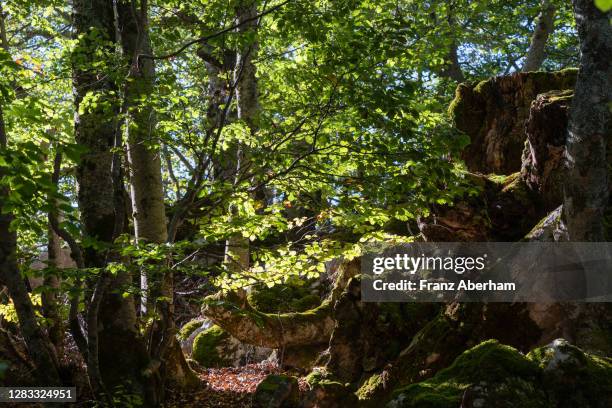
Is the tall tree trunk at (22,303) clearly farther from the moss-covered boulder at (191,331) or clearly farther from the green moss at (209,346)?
the moss-covered boulder at (191,331)

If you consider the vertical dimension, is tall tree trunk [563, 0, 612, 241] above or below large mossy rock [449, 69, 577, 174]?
below

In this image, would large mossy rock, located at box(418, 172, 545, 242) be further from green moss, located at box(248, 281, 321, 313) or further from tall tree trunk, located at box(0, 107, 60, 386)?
tall tree trunk, located at box(0, 107, 60, 386)

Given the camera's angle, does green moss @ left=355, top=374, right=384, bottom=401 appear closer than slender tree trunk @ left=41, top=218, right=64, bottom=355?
No

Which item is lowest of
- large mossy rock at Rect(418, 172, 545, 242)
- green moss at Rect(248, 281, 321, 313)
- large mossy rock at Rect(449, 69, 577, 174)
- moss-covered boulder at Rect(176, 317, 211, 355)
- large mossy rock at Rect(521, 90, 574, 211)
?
moss-covered boulder at Rect(176, 317, 211, 355)

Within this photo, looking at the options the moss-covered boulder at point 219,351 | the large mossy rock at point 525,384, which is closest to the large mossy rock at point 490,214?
the large mossy rock at point 525,384

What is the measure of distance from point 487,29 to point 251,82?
12116mm

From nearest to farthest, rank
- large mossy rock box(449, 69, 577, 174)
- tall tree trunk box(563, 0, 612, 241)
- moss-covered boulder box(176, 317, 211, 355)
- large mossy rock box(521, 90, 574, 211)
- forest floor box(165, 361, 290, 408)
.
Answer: tall tree trunk box(563, 0, 612, 241)
large mossy rock box(521, 90, 574, 211)
forest floor box(165, 361, 290, 408)
large mossy rock box(449, 69, 577, 174)
moss-covered boulder box(176, 317, 211, 355)

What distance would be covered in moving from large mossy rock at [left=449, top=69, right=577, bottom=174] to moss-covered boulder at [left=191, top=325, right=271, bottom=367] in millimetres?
7413

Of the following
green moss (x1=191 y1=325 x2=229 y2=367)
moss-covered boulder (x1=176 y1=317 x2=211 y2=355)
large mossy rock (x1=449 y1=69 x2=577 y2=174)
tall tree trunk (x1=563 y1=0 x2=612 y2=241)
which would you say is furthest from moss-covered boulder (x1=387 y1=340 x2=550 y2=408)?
moss-covered boulder (x1=176 y1=317 x2=211 y2=355)

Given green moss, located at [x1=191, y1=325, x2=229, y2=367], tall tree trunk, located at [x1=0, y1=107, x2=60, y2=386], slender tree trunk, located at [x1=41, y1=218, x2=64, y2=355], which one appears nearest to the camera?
tall tree trunk, located at [x1=0, y1=107, x2=60, y2=386]

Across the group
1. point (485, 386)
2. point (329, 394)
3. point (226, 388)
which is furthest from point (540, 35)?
point (485, 386)

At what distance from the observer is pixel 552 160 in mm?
8023

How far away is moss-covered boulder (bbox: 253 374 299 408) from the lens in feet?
29.1

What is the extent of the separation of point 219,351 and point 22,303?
8.87 m
